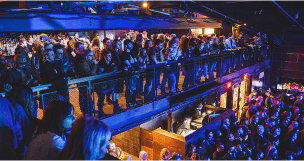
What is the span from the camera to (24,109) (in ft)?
→ 10.3

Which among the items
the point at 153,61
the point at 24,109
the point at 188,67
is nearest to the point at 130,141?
the point at 188,67

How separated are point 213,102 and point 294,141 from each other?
17.7ft

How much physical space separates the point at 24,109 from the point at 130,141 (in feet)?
25.3

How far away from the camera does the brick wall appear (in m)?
10.1

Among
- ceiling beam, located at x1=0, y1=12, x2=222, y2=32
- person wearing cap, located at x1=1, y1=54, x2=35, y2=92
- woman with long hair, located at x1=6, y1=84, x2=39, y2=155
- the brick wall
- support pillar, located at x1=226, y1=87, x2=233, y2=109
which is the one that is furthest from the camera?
support pillar, located at x1=226, y1=87, x2=233, y2=109

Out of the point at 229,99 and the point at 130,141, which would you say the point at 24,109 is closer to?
the point at 130,141

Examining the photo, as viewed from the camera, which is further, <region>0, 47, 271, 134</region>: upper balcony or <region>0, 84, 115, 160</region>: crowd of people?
<region>0, 47, 271, 134</region>: upper balcony

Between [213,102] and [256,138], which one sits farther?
[213,102]

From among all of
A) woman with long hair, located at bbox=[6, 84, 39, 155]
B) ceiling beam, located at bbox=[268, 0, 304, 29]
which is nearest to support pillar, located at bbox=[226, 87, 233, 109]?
ceiling beam, located at bbox=[268, 0, 304, 29]

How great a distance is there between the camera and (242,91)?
57.8 feet

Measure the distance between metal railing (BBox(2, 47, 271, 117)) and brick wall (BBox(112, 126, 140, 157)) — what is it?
280cm

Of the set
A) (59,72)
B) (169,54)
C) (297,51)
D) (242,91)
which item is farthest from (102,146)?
(297,51)

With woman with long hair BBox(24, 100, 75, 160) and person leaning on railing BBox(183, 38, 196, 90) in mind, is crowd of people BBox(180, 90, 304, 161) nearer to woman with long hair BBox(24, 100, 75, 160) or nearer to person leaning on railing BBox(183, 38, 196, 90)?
person leaning on railing BBox(183, 38, 196, 90)

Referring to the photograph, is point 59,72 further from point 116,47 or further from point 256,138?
point 256,138
